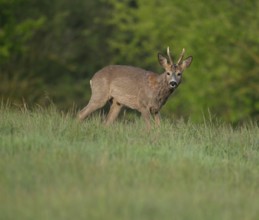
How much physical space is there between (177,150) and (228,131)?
210cm

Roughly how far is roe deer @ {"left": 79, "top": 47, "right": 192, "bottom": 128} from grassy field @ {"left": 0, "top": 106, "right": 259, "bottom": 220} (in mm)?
1939

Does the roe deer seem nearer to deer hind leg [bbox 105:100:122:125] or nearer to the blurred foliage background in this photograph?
deer hind leg [bbox 105:100:122:125]

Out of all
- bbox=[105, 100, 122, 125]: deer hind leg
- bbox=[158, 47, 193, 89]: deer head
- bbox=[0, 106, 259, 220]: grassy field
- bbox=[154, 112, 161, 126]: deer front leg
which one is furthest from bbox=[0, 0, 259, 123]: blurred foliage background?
bbox=[0, 106, 259, 220]: grassy field

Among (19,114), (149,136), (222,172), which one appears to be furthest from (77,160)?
(19,114)

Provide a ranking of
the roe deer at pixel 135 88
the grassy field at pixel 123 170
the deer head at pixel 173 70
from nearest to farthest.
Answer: the grassy field at pixel 123 170 → the deer head at pixel 173 70 → the roe deer at pixel 135 88

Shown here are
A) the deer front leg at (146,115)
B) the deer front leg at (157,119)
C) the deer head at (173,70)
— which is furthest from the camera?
the deer head at (173,70)

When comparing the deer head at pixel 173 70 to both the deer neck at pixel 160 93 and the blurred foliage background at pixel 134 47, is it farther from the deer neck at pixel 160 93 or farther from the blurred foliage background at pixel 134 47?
the blurred foliage background at pixel 134 47

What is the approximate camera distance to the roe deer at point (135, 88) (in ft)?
50.7

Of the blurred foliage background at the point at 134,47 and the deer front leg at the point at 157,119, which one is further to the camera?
the blurred foliage background at the point at 134,47

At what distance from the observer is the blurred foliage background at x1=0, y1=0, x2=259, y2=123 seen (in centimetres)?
2925

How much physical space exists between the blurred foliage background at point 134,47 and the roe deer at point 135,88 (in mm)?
9257

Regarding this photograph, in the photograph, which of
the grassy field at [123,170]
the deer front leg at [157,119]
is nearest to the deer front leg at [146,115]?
the deer front leg at [157,119]

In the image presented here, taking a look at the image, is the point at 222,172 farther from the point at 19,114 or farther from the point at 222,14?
the point at 222,14

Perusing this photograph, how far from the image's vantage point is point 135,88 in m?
15.7
